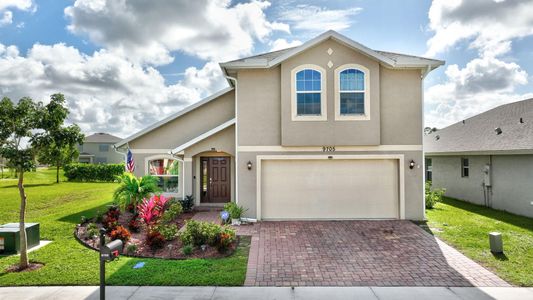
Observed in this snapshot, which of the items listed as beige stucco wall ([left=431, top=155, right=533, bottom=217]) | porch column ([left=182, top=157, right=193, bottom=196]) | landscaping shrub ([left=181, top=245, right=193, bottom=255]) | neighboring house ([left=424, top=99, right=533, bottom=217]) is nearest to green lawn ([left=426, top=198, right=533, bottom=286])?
beige stucco wall ([left=431, top=155, right=533, bottom=217])

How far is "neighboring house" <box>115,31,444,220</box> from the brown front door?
270cm

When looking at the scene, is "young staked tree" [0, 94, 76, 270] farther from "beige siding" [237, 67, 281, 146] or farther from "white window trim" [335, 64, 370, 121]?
"white window trim" [335, 64, 370, 121]

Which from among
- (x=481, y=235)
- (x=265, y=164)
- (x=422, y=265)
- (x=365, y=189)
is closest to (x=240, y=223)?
(x=265, y=164)

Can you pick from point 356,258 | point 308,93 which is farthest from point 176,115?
point 356,258

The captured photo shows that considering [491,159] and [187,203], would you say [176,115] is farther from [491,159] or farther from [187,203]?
[491,159]

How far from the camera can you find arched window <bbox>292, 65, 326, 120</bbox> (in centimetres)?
1126

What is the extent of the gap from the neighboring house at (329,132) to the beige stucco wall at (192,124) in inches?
113

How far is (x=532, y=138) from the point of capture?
1173cm

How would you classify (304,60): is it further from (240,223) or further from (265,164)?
(240,223)

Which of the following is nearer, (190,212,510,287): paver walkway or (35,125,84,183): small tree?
(190,212,510,287): paver walkway

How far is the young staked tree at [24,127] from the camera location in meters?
6.99

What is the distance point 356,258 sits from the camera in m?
7.62

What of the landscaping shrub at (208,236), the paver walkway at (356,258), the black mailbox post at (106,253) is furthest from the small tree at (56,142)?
the paver walkway at (356,258)

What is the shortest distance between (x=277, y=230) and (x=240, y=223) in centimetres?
155
